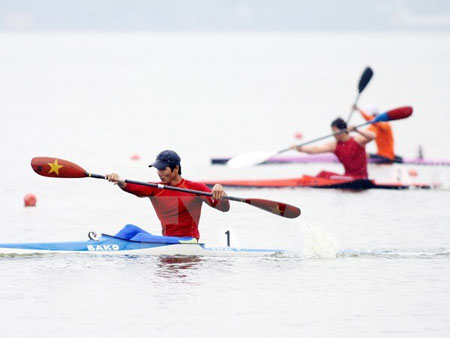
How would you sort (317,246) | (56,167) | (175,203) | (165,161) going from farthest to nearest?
1. (317,246)
2. (56,167)
3. (175,203)
4. (165,161)

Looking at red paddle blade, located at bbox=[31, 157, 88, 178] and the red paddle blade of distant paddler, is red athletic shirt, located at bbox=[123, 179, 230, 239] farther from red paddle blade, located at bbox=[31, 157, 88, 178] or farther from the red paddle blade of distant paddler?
the red paddle blade of distant paddler

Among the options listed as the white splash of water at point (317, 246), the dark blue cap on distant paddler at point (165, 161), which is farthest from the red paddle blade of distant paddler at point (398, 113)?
the dark blue cap on distant paddler at point (165, 161)

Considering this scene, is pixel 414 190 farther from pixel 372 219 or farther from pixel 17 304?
pixel 17 304

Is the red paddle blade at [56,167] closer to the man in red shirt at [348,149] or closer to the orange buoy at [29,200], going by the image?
the orange buoy at [29,200]

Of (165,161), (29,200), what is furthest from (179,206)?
(29,200)

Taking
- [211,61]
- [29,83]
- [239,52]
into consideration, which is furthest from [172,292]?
[239,52]

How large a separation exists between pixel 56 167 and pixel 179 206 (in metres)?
1.80

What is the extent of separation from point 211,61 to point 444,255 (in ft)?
350

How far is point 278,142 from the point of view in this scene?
4016 cm

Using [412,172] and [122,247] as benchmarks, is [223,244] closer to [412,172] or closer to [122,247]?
[122,247]

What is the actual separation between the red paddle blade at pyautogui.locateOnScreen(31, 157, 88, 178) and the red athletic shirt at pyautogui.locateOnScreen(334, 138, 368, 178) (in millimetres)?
8203

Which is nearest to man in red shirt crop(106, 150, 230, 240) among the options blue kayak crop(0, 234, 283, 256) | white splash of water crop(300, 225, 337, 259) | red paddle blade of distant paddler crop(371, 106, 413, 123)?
blue kayak crop(0, 234, 283, 256)

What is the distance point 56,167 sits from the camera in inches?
718

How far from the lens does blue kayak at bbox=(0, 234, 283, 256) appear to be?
17625 mm
